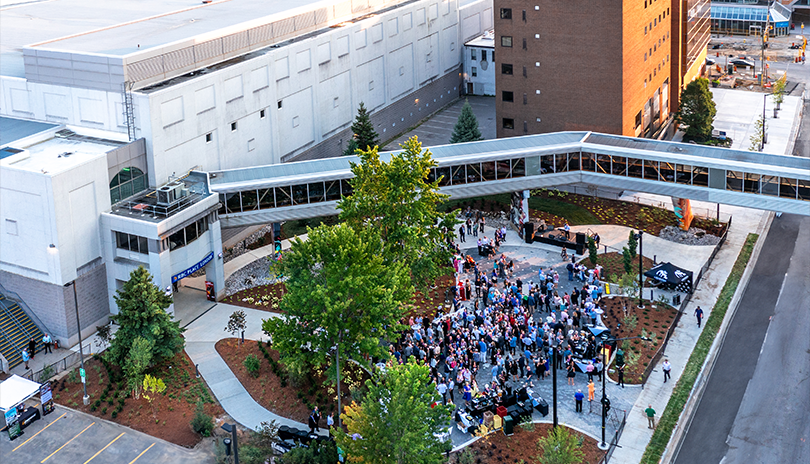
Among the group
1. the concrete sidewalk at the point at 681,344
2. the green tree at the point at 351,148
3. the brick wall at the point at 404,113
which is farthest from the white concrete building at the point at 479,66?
the concrete sidewalk at the point at 681,344

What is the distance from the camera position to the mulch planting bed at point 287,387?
162 ft

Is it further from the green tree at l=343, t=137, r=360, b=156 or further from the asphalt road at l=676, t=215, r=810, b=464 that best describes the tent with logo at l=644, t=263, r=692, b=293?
the green tree at l=343, t=137, r=360, b=156

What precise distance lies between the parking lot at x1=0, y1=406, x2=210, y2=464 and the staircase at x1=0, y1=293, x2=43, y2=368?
7.25 m

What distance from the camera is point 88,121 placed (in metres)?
63.0

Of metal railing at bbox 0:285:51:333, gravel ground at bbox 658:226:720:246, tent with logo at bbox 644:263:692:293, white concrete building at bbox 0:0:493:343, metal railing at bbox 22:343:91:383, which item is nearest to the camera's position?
metal railing at bbox 22:343:91:383

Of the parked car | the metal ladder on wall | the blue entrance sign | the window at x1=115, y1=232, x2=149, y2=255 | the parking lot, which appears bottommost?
the parking lot

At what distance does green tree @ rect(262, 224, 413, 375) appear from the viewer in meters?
46.2

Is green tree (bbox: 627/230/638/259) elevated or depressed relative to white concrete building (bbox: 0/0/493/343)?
depressed

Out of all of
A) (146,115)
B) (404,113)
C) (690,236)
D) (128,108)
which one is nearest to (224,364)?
(146,115)

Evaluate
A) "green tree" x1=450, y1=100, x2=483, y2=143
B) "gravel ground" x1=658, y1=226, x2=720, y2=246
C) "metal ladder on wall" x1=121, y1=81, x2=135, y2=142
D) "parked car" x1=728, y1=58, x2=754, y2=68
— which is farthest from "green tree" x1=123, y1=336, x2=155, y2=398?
"parked car" x1=728, y1=58, x2=754, y2=68

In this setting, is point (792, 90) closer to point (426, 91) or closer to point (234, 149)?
point (426, 91)

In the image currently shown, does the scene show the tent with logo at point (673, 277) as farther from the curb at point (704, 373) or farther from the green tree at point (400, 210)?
the green tree at point (400, 210)

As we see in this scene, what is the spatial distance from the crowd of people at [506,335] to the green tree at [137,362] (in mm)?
13573

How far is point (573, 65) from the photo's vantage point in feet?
248
